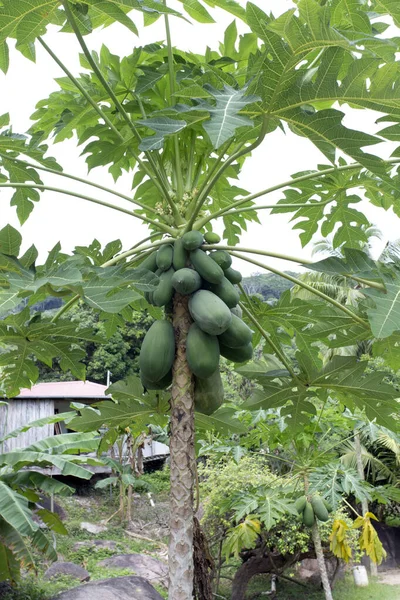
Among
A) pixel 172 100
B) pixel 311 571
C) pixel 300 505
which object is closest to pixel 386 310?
pixel 172 100

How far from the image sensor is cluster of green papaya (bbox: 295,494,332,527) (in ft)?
16.7

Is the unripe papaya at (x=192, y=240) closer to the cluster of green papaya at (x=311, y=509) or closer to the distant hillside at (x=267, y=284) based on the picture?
the cluster of green papaya at (x=311, y=509)

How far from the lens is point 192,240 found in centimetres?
187

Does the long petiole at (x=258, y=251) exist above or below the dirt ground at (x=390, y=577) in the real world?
above

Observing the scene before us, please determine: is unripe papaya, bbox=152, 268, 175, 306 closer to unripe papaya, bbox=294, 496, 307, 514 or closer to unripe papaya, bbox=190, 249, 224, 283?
unripe papaya, bbox=190, 249, 224, 283

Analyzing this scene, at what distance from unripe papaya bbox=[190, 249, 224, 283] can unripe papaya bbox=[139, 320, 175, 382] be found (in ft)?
0.74

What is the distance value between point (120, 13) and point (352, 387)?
5.16 feet

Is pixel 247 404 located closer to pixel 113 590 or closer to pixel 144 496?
pixel 113 590

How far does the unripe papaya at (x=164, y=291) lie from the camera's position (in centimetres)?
189

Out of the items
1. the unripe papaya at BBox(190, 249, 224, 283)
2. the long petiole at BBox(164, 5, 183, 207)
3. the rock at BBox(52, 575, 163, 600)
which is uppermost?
the long petiole at BBox(164, 5, 183, 207)

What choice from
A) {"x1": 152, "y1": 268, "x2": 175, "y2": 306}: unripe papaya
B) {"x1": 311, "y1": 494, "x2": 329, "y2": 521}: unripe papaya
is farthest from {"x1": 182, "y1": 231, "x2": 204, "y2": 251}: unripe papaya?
{"x1": 311, "y1": 494, "x2": 329, "y2": 521}: unripe papaya

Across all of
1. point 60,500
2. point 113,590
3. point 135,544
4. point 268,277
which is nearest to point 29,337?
point 113,590

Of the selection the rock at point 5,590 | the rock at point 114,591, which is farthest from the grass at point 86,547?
the rock at point 114,591

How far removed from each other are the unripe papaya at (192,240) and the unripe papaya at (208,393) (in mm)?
441
